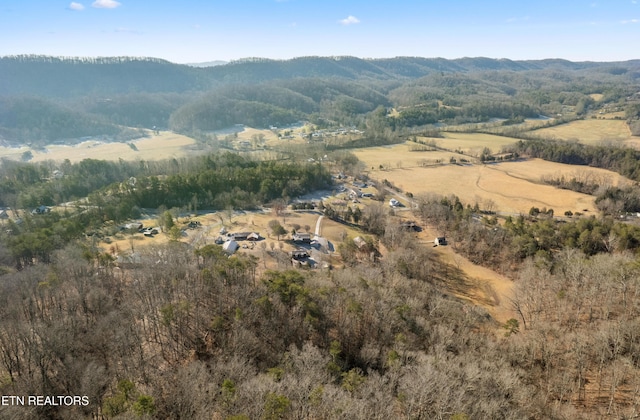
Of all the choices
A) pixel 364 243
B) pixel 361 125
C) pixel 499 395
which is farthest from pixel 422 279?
pixel 361 125

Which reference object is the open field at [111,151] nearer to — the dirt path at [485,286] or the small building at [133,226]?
the small building at [133,226]

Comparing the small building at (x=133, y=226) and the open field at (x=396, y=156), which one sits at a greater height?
the open field at (x=396, y=156)

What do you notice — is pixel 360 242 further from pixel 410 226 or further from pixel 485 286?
pixel 485 286

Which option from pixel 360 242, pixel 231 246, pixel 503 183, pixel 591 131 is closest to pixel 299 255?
pixel 231 246

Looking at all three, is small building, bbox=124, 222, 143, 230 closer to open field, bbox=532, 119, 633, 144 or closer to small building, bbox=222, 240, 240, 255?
small building, bbox=222, 240, 240, 255

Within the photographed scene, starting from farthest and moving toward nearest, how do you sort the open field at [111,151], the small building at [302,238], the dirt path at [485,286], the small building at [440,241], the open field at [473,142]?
the open field at [473,142] → the open field at [111,151] → the small building at [440,241] → the small building at [302,238] → the dirt path at [485,286]

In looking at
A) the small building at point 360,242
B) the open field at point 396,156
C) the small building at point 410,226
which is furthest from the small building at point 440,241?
the open field at point 396,156
